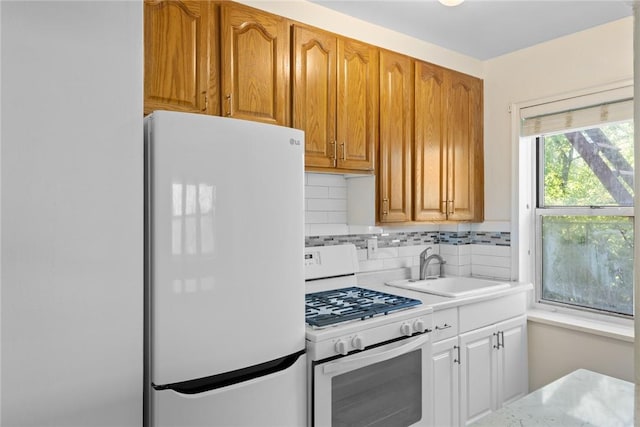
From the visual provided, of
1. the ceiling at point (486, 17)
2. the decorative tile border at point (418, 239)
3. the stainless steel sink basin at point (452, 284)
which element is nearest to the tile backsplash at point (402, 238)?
the decorative tile border at point (418, 239)

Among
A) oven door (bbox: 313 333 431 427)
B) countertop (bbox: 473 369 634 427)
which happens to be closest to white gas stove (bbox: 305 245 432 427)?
oven door (bbox: 313 333 431 427)

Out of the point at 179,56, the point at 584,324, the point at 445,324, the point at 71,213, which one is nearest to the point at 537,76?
the point at 584,324

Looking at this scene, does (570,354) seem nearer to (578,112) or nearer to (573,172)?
(573,172)

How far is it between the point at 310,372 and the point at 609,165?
7.22 feet

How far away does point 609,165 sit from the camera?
2.60m

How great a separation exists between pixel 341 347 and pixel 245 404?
0.46 m

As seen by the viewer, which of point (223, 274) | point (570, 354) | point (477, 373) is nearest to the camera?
point (223, 274)

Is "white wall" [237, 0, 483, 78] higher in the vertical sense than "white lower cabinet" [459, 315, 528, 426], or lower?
higher

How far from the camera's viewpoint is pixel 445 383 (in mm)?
2303

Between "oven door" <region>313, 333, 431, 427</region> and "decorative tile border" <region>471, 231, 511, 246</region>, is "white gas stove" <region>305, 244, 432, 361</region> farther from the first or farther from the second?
"decorative tile border" <region>471, 231, 511, 246</region>

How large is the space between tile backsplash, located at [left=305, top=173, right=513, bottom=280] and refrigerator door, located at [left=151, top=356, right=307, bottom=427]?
96 centimetres

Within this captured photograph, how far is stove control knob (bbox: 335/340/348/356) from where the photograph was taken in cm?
177

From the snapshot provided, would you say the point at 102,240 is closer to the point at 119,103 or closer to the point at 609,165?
the point at 119,103

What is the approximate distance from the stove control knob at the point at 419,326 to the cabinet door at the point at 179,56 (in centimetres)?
136
